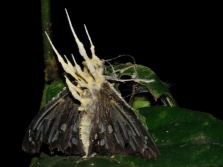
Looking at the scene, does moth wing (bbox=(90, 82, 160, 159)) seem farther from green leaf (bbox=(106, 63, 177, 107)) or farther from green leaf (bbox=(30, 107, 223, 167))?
green leaf (bbox=(106, 63, 177, 107))

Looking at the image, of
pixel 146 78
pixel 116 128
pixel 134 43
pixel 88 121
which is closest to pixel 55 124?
pixel 88 121

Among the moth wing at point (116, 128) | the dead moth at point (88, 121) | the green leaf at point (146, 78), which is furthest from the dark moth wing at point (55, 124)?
the green leaf at point (146, 78)

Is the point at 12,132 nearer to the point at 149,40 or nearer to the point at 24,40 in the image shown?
the point at 24,40

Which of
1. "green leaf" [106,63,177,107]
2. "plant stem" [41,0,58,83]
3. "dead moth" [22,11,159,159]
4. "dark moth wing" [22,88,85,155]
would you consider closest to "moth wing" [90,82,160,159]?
"dead moth" [22,11,159,159]

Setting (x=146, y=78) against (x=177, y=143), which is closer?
(x=177, y=143)

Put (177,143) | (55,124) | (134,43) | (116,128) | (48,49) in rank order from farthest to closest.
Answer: (134,43)
(48,49)
(55,124)
(116,128)
(177,143)

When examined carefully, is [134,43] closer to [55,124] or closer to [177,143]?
[55,124]
